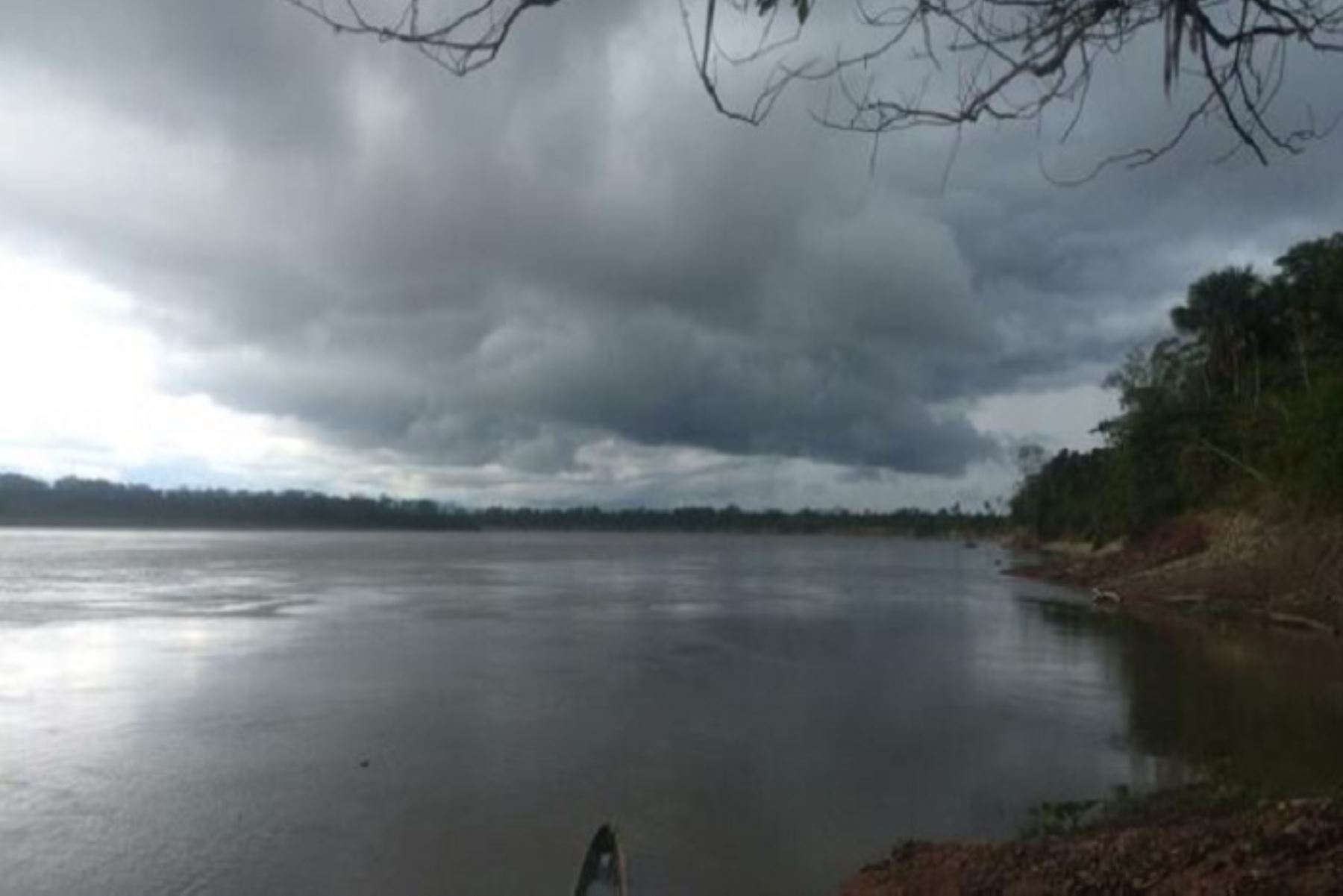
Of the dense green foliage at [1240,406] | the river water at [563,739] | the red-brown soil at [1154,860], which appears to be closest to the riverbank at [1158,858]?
the red-brown soil at [1154,860]

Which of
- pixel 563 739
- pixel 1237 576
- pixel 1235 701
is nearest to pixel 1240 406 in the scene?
pixel 1237 576

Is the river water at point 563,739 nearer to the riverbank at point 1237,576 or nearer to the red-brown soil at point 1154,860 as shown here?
the red-brown soil at point 1154,860

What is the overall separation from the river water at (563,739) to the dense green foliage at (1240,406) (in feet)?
33.4

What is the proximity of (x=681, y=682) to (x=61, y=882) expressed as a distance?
1416 centimetres

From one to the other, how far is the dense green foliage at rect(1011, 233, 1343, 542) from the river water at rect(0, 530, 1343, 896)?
10.2 meters

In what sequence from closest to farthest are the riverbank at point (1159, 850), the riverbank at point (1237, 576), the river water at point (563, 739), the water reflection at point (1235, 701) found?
1. the riverbank at point (1159, 850)
2. the river water at point (563, 739)
3. the water reflection at point (1235, 701)
4. the riverbank at point (1237, 576)

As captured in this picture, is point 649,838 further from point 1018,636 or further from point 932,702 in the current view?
point 1018,636

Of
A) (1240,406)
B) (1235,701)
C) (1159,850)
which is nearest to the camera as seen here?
(1159,850)

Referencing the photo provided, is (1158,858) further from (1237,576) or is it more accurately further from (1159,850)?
(1237,576)

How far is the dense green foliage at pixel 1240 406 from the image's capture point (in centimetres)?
4212

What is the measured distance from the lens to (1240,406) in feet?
184

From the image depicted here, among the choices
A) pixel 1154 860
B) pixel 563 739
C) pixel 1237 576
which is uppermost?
pixel 1237 576

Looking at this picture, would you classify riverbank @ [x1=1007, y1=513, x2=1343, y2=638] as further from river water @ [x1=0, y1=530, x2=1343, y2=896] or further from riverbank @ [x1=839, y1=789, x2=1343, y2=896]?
riverbank @ [x1=839, y1=789, x2=1343, y2=896]

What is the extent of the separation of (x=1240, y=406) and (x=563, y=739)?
47804 millimetres
